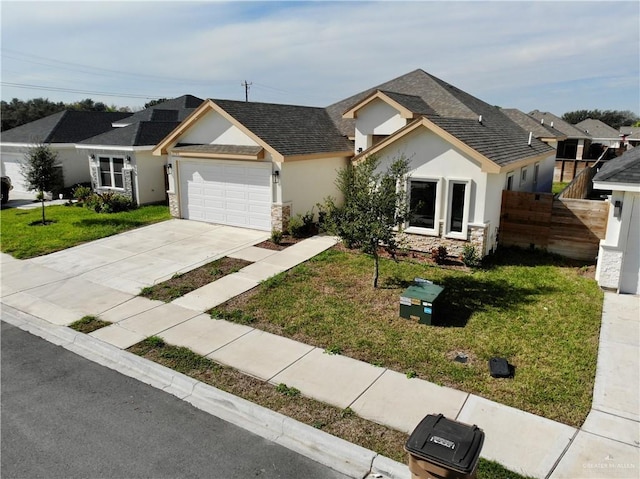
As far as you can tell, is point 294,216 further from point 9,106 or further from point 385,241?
point 9,106

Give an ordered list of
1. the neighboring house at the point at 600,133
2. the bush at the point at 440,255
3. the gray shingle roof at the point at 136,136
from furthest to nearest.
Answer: the neighboring house at the point at 600,133
the gray shingle roof at the point at 136,136
the bush at the point at 440,255

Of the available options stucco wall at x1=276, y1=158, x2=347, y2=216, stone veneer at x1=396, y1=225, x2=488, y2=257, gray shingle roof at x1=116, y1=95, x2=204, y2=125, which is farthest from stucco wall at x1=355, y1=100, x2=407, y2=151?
gray shingle roof at x1=116, y1=95, x2=204, y2=125

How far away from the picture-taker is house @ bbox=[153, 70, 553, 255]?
13.3 metres

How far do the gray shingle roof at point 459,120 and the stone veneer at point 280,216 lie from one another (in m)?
5.99

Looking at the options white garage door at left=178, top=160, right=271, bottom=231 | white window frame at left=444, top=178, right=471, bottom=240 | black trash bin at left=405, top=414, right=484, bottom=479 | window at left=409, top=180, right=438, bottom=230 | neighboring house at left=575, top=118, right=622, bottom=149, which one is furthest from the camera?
neighboring house at left=575, top=118, right=622, bottom=149

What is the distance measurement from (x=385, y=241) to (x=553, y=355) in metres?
4.30

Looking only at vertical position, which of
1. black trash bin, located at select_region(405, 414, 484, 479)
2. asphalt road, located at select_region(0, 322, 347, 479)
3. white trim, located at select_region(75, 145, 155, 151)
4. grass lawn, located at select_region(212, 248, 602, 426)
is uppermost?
white trim, located at select_region(75, 145, 155, 151)

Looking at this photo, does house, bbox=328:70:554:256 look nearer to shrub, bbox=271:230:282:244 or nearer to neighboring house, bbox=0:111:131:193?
shrub, bbox=271:230:282:244

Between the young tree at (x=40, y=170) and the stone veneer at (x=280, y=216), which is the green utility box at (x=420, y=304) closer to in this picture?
the stone veneer at (x=280, y=216)

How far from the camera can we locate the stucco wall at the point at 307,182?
1650cm

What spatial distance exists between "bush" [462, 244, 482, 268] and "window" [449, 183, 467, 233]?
31.6 inches

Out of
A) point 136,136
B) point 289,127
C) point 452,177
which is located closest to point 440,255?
point 452,177

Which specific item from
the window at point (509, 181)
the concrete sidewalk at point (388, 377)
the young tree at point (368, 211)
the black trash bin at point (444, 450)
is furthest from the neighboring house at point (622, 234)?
the black trash bin at point (444, 450)

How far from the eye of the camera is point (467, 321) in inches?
376
